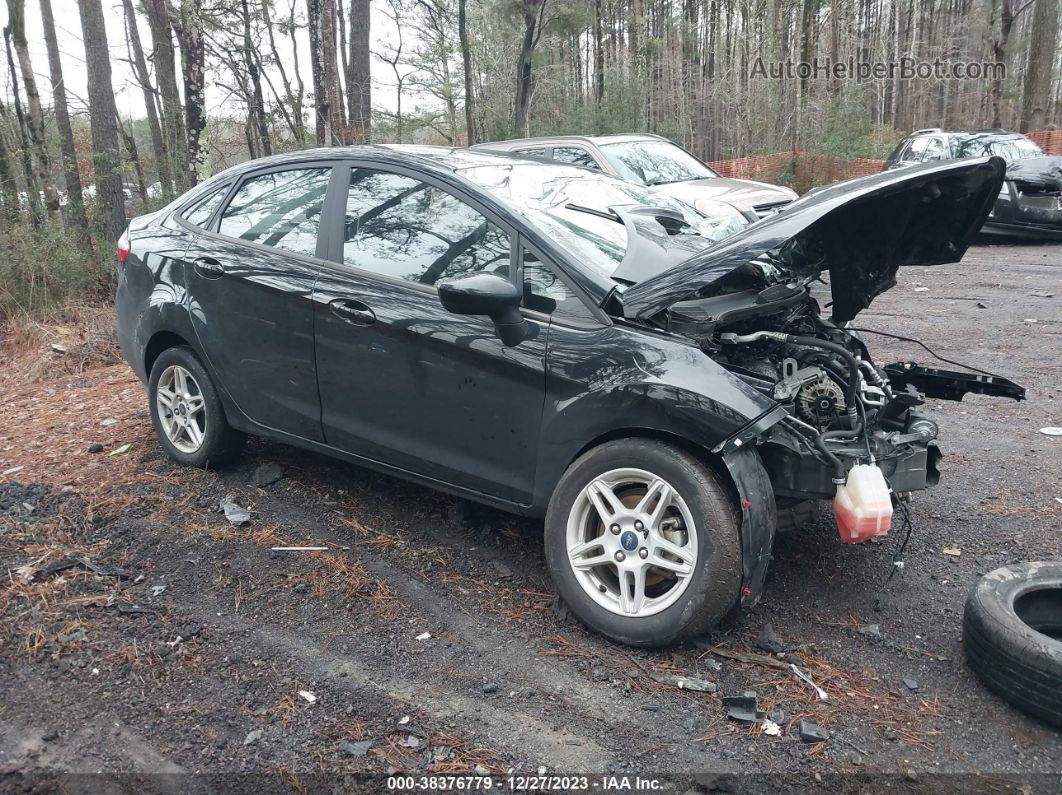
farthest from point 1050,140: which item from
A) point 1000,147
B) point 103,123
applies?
point 103,123

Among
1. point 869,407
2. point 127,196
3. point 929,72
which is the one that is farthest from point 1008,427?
point 929,72

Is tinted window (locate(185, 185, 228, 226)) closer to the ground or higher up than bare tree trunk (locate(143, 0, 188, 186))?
closer to the ground

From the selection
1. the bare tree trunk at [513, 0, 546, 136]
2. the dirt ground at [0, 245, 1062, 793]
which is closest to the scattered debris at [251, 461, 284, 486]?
the dirt ground at [0, 245, 1062, 793]

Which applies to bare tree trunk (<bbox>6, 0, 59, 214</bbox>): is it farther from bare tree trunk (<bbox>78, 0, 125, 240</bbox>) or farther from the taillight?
the taillight

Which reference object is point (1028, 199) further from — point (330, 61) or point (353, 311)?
point (353, 311)

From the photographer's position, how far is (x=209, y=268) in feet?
15.0

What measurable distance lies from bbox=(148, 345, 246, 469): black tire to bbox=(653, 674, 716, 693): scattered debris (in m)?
2.92

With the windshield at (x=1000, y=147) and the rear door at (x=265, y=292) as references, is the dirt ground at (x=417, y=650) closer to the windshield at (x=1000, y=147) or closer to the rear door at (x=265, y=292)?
the rear door at (x=265, y=292)

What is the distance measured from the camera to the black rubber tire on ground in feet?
9.11

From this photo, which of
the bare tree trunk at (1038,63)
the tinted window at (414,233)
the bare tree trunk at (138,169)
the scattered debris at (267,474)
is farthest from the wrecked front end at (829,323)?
the bare tree trunk at (1038,63)

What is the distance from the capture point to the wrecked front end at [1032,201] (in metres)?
12.6

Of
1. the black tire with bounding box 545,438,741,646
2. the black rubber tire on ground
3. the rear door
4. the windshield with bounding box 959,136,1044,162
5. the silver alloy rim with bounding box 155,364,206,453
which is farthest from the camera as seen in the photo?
the windshield with bounding box 959,136,1044,162

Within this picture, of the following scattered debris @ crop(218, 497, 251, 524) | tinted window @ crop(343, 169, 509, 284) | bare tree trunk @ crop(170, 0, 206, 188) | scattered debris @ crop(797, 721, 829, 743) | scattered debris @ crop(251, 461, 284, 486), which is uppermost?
bare tree trunk @ crop(170, 0, 206, 188)

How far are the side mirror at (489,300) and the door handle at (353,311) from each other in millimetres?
582
